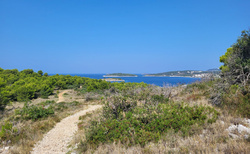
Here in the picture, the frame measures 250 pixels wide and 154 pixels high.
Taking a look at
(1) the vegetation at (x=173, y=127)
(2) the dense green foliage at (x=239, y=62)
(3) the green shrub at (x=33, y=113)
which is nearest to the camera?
(1) the vegetation at (x=173, y=127)

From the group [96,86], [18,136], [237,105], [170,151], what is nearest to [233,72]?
[237,105]

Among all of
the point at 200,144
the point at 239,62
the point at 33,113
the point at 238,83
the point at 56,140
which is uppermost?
the point at 239,62

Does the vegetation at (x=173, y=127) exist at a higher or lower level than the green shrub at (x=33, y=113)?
higher

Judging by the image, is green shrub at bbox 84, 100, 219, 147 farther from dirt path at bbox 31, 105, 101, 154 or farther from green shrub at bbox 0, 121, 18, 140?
green shrub at bbox 0, 121, 18, 140

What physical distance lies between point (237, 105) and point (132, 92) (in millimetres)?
6714

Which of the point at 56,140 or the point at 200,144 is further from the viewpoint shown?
the point at 56,140

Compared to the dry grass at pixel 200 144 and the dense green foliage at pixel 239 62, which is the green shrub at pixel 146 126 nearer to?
the dry grass at pixel 200 144

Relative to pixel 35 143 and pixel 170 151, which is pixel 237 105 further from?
pixel 35 143

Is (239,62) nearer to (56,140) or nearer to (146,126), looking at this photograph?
(146,126)

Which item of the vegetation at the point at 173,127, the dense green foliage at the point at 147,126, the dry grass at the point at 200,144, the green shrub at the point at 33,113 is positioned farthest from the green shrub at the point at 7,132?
the dry grass at the point at 200,144

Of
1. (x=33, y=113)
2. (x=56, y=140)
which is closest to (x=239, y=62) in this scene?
(x=56, y=140)

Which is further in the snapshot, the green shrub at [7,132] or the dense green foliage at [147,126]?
the green shrub at [7,132]

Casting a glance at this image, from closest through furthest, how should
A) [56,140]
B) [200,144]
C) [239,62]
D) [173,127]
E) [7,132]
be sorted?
[200,144] < [173,127] < [7,132] < [56,140] < [239,62]

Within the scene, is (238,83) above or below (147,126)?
above
